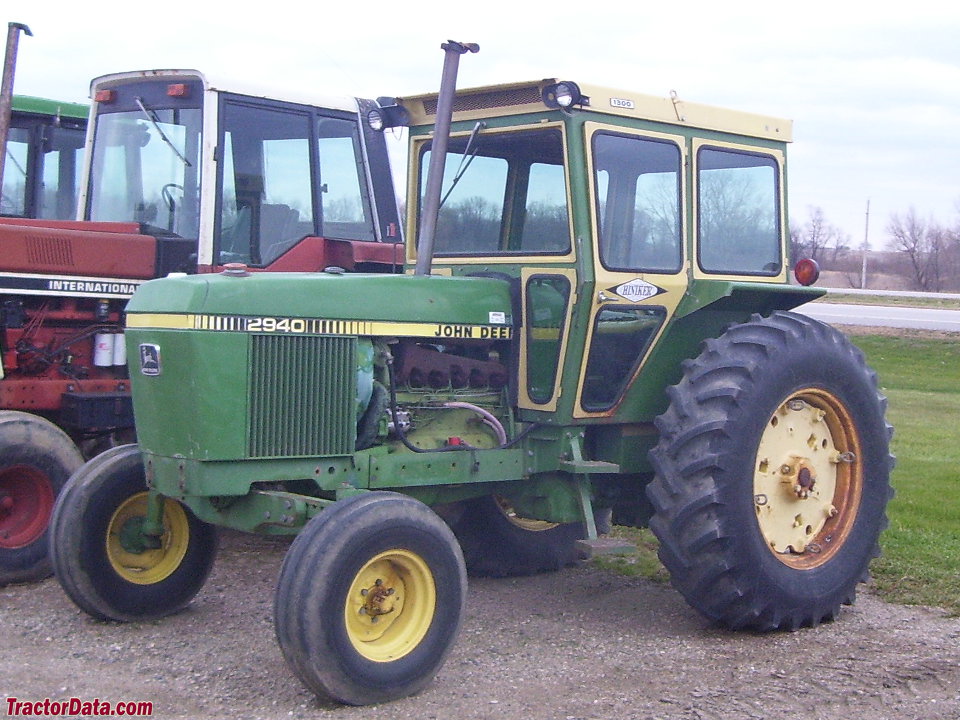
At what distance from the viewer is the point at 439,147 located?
19.1 feet

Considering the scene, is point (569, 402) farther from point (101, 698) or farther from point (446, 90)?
point (101, 698)

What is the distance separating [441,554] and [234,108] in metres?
3.98

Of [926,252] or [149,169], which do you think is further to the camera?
[926,252]

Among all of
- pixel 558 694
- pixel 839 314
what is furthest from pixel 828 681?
pixel 839 314

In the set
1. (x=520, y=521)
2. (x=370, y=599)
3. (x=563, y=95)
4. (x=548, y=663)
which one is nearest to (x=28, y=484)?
(x=520, y=521)

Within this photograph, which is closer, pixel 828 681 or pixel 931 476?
pixel 828 681

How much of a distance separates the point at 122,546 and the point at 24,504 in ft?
4.20

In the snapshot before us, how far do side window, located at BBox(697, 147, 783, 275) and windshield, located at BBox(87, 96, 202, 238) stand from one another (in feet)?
10.7

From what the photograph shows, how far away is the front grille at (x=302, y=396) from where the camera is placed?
5.15 m

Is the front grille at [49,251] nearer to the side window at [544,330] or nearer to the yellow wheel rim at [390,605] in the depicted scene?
the side window at [544,330]

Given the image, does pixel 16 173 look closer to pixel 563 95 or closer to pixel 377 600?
pixel 563 95

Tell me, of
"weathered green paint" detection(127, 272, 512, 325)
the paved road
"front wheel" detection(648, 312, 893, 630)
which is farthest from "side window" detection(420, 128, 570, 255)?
the paved road

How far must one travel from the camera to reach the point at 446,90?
19.0 ft

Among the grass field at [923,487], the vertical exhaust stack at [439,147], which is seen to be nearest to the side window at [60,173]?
the vertical exhaust stack at [439,147]
